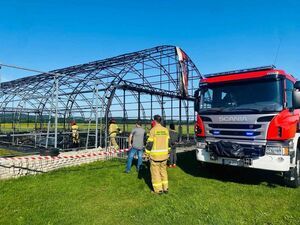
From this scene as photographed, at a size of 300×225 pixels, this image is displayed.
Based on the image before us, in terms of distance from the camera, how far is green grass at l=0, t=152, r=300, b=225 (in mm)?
5176

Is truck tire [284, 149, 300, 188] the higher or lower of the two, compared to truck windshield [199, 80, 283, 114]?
lower

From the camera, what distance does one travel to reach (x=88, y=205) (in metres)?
5.94

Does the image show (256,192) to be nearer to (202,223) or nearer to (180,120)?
(202,223)

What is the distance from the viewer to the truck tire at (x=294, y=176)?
284 inches

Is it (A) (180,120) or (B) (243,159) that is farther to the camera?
(A) (180,120)

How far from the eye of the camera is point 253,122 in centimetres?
711

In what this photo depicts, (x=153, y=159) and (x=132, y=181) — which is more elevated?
(x=153, y=159)

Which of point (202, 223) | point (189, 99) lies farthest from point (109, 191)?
point (189, 99)

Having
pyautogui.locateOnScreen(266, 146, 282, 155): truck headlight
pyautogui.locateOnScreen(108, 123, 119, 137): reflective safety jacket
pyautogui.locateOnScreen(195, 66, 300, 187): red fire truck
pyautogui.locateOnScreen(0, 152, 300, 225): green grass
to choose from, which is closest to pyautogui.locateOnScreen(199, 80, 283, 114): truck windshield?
pyautogui.locateOnScreen(195, 66, 300, 187): red fire truck

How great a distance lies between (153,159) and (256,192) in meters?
2.69

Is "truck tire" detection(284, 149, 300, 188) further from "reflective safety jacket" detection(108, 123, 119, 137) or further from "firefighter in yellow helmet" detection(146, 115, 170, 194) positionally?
"reflective safety jacket" detection(108, 123, 119, 137)

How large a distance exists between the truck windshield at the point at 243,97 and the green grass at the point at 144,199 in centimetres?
209

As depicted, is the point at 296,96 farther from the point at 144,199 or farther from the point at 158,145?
the point at 144,199

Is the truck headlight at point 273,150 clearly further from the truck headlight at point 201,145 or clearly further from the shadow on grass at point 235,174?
the truck headlight at point 201,145
